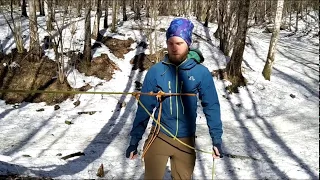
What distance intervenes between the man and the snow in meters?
2.52

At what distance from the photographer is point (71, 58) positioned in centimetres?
1099

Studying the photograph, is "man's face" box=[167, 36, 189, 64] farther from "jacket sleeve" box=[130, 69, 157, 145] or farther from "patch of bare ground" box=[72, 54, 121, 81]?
"patch of bare ground" box=[72, 54, 121, 81]

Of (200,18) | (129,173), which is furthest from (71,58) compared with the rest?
(200,18)

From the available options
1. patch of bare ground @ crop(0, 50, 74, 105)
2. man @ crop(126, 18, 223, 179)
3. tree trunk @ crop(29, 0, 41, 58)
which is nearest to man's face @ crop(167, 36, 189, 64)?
man @ crop(126, 18, 223, 179)

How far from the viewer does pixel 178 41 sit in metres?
2.44

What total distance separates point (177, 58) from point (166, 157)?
2.59 feet

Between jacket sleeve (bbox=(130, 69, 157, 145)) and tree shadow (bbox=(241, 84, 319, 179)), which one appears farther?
tree shadow (bbox=(241, 84, 319, 179))

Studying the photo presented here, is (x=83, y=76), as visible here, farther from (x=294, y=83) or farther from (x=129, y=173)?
(x=294, y=83)

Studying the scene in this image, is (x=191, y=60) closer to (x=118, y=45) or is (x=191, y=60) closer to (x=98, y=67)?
(x=98, y=67)

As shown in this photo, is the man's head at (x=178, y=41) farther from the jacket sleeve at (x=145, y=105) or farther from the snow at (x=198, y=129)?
the snow at (x=198, y=129)

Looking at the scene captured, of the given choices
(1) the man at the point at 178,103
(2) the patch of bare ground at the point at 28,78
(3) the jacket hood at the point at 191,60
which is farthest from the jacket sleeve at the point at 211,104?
(2) the patch of bare ground at the point at 28,78

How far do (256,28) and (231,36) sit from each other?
14164mm

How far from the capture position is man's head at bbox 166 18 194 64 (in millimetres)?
2439

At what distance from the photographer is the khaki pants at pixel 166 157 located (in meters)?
2.53
